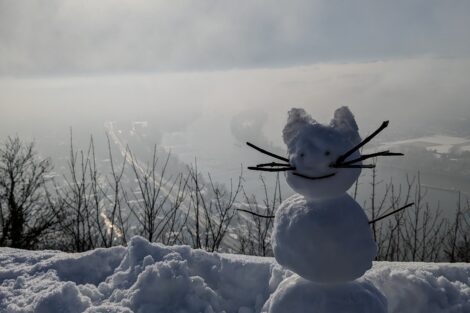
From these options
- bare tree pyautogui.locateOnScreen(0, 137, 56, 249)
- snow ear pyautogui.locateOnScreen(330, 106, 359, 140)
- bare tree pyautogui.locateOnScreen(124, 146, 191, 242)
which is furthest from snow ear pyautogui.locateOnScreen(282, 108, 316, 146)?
bare tree pyautogui.locateOnScreen(0, 137, 56, 249)

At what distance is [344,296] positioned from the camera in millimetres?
2129

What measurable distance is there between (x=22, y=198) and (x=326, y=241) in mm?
15126

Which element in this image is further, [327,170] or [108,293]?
[108,293]

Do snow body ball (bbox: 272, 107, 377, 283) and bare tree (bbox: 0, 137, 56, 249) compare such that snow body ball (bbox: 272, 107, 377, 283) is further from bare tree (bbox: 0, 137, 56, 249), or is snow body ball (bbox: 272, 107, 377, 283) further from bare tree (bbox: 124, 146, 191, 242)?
bare tree (bbox: 0, 137, 56, 249)

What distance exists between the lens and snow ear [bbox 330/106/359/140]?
215 centimetres

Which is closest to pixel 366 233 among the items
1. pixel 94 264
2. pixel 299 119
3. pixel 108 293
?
pixel 299 119

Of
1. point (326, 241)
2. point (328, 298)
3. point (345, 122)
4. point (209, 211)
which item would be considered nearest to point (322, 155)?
point (345, 122)

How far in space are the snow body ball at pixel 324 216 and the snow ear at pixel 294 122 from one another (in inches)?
1.0

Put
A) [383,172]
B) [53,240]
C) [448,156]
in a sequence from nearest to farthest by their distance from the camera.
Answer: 1. [53,240]
2. [383,172]
3. [448,156]

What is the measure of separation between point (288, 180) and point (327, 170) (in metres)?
0.25

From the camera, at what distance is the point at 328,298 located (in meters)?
2.11

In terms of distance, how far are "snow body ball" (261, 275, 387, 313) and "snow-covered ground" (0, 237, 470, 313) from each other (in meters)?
0.83

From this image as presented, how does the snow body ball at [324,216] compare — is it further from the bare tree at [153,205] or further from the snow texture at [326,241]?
the bare tree at [153,205]

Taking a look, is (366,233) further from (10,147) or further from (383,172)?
(383,172)
